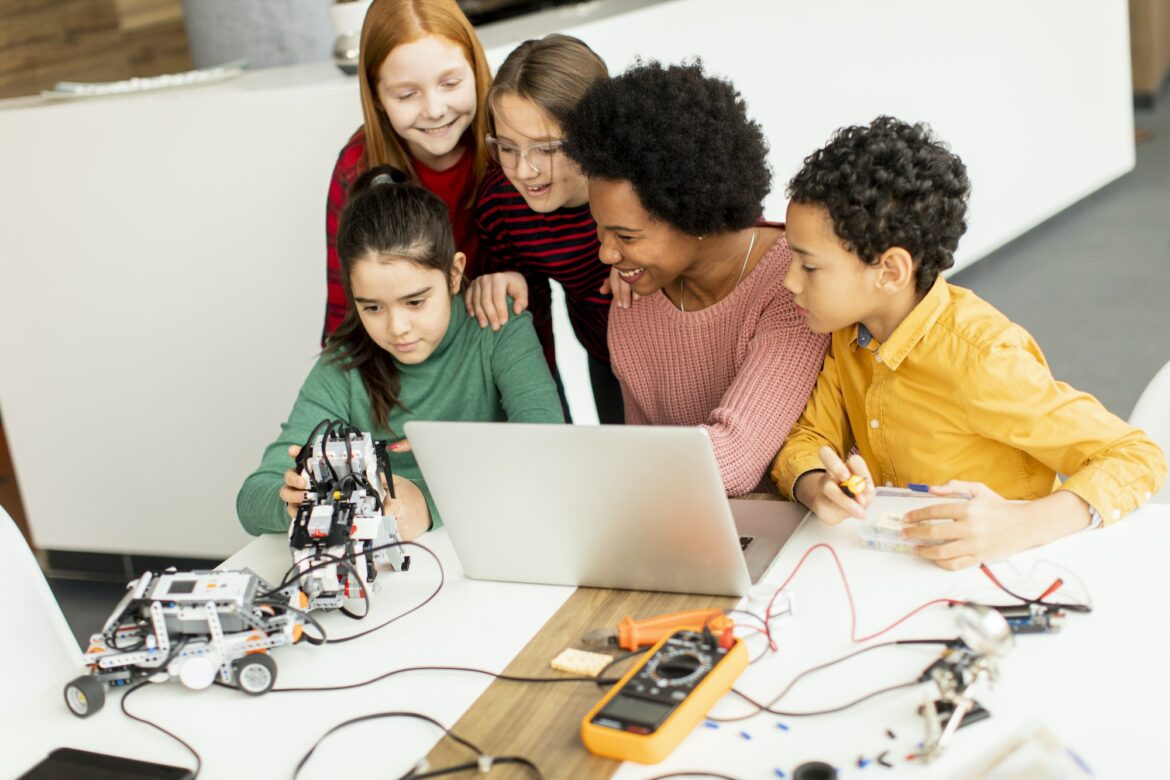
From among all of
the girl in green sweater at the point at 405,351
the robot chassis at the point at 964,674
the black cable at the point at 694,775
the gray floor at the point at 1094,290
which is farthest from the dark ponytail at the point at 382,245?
the gray floor at the point at 1094,290

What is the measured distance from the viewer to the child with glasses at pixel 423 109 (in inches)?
80.0

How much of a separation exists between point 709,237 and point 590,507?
1.84ft

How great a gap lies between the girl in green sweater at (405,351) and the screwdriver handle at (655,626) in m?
0.59

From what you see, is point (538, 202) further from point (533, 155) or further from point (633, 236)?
point (633, 236)

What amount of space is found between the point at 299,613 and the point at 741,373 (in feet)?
2.30

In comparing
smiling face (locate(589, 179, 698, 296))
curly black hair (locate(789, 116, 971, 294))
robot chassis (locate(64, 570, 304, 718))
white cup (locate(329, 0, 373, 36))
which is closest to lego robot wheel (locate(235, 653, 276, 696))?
robot chassis (locate(64, 570, 304, 718))

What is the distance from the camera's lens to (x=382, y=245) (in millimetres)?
1838

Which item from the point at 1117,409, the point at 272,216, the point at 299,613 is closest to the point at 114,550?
the point at 272,216

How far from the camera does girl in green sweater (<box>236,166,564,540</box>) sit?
72.3 inches

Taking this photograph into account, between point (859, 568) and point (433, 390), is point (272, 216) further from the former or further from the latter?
point (859, 568)

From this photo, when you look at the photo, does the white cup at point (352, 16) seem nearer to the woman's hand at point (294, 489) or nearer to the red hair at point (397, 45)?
the red hair at point (397, 45)

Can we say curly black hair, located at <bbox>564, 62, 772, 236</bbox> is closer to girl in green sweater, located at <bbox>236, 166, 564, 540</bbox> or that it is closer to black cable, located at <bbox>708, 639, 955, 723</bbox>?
girl in green sweater, located at <bbox>236, 166, 564, 540</bbox>

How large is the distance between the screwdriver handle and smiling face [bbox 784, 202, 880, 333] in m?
0.45

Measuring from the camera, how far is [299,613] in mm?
1380
